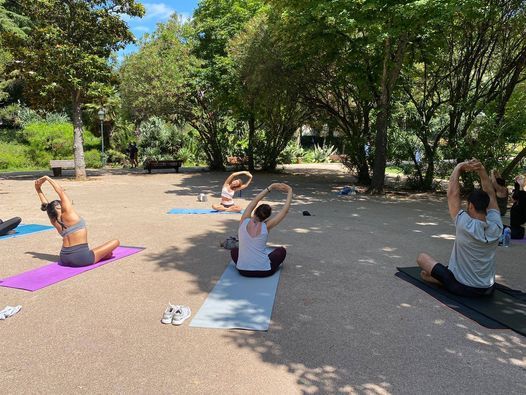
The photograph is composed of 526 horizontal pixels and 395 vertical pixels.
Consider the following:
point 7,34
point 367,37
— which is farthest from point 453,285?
point 7,34

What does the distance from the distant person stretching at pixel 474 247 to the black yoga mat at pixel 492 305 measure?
11 cm

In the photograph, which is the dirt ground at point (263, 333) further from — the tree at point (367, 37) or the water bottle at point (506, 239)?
the tree at point (367, 37)

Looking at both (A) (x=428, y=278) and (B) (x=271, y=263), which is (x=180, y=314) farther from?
(A) (x=428, y=278)

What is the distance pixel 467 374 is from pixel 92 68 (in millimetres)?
16643

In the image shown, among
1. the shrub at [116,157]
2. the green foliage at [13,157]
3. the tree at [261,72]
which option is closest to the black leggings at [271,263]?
the tree at [261,72]

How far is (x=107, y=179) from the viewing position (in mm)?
18562

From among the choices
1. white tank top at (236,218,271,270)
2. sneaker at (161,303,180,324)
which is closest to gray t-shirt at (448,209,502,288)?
white tank top at (236,218,271,270)

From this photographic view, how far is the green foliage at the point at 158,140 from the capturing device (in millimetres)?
28078

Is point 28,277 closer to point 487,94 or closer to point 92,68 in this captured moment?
point 92,68

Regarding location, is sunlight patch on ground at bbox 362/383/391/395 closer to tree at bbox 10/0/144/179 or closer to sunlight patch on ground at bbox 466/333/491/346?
sunlight patch on ground at bbox 466/333/491/346

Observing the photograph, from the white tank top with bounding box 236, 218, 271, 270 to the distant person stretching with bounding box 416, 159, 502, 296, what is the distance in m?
2.02

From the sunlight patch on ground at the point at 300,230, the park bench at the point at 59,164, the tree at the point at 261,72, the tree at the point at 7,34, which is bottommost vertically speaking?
the sunlight patch on ground at the point at 300,230

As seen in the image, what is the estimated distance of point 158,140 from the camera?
2831 centimetres

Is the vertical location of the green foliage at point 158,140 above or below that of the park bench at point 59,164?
above
